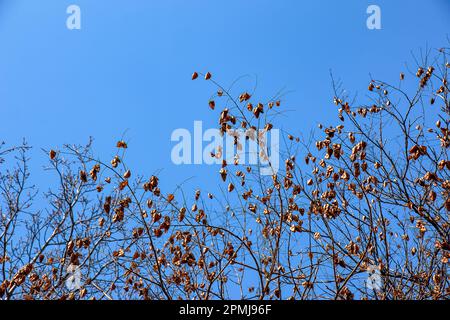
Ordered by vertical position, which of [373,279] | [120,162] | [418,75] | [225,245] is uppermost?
[418,75]

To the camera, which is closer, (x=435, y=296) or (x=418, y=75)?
(x=435, y=296)

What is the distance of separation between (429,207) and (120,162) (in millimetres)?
3446

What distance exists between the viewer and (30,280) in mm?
6434

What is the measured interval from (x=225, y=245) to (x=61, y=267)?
76.6 inches

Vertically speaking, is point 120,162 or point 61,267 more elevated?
point 120,162

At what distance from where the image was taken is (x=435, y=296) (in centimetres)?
520

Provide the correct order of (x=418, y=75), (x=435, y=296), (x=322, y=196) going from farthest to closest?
1. (x=418, y=75)
2. (x=322, y=196)
3. (x=435, y=296)
